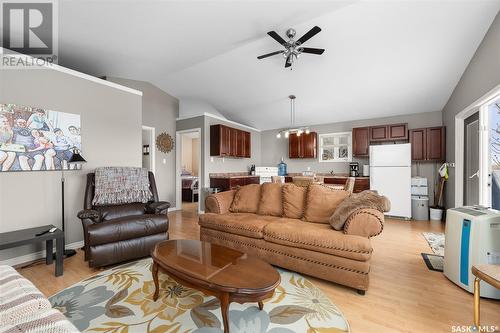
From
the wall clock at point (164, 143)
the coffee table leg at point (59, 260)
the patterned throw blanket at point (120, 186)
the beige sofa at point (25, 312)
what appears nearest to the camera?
the beige sofa at point (25, 312)

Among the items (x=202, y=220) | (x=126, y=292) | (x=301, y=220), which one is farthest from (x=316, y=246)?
(x=126, y=292)

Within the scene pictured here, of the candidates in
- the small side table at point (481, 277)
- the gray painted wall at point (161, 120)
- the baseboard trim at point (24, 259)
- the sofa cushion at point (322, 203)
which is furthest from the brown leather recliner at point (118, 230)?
the small side table at point (481, 277)

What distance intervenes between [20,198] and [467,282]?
4.95 meters

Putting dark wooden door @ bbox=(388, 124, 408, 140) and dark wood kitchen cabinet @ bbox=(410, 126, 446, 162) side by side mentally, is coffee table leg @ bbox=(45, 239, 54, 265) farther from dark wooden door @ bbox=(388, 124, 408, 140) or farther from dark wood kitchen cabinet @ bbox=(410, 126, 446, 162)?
dark wood kitchen cabinet @ bbox=(410, 126, 446, 162)

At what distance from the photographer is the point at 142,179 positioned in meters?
3.36

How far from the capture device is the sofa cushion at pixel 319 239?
6.36 feet

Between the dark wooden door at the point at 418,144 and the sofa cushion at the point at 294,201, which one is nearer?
the sofa cushion at the point at 294,201

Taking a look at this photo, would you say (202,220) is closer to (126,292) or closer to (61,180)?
(126,292)

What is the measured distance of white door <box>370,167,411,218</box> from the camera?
15.2ft

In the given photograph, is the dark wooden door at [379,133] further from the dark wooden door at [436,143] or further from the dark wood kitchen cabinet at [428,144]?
the dark wooden door at [436,143]

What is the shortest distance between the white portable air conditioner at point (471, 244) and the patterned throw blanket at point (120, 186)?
3.79m

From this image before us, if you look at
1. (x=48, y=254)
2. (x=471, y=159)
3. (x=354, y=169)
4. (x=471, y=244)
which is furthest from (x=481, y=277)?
(x=354, y=169)

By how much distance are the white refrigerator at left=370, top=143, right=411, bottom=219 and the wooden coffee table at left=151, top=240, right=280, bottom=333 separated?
4308 millimetres

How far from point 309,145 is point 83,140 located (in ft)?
17.1
